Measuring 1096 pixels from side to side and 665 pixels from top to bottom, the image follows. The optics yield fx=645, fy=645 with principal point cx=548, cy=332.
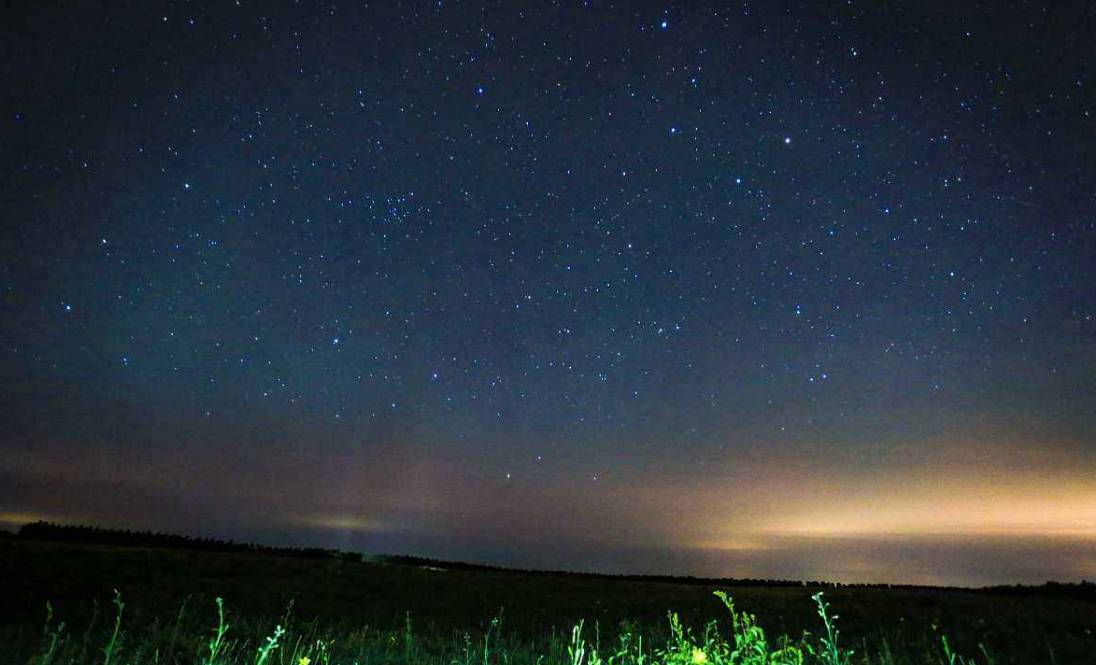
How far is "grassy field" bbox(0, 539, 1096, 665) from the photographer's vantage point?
24.8ft

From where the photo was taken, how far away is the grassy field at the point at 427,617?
24.8ft

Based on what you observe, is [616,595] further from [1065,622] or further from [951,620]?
[1065,622]

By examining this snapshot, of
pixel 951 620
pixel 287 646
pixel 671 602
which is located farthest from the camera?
pixel 671 602

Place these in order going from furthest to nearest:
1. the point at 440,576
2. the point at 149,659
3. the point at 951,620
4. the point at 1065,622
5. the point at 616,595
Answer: the point at 440,576, the point at 616,595, the point at 951,620, the point at 1065,622, the point at 149,659

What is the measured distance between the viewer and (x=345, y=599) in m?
17.9

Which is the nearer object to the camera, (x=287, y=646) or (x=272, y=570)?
(x=287, y=646)

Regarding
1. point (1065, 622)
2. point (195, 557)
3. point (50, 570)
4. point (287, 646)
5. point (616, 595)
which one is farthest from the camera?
point (195, 557)

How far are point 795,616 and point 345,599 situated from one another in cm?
1187

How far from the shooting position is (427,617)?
14.7 meters

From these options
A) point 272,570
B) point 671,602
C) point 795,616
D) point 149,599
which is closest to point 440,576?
point 272,570

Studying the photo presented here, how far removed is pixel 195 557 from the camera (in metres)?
24.5

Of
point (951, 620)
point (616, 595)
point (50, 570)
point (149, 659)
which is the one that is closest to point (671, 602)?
point (616, 595)

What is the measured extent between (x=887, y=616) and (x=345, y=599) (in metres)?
13.9

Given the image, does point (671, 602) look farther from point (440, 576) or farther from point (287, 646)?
point (287, 646)
